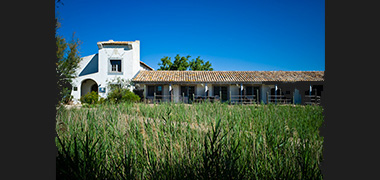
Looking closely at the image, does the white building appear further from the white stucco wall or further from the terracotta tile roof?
the terracotta tile roof

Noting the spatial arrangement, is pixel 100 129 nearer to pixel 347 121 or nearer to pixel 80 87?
pixel 347 121

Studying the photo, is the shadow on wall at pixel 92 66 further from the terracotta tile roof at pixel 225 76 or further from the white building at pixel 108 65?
the terracotta tile roof at pixel 225 76

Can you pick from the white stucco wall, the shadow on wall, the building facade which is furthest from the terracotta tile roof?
the shadow on wall

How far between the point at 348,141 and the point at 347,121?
8 cm

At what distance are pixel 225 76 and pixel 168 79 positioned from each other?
18.4 ft

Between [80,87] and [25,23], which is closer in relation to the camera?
[25,23]

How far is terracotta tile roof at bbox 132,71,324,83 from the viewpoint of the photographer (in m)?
15.7

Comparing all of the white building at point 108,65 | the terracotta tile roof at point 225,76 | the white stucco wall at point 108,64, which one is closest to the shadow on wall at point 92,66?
the white building at point 108,65

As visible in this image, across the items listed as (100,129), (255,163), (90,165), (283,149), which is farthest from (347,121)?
(100,129)

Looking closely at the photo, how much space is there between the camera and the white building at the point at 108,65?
15578 millimetres

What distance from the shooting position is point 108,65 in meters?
15.8

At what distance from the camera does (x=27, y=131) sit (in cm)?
77

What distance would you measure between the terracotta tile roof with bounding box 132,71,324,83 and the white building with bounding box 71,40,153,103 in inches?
55.2

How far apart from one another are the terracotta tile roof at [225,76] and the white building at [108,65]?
1402 millimetres
